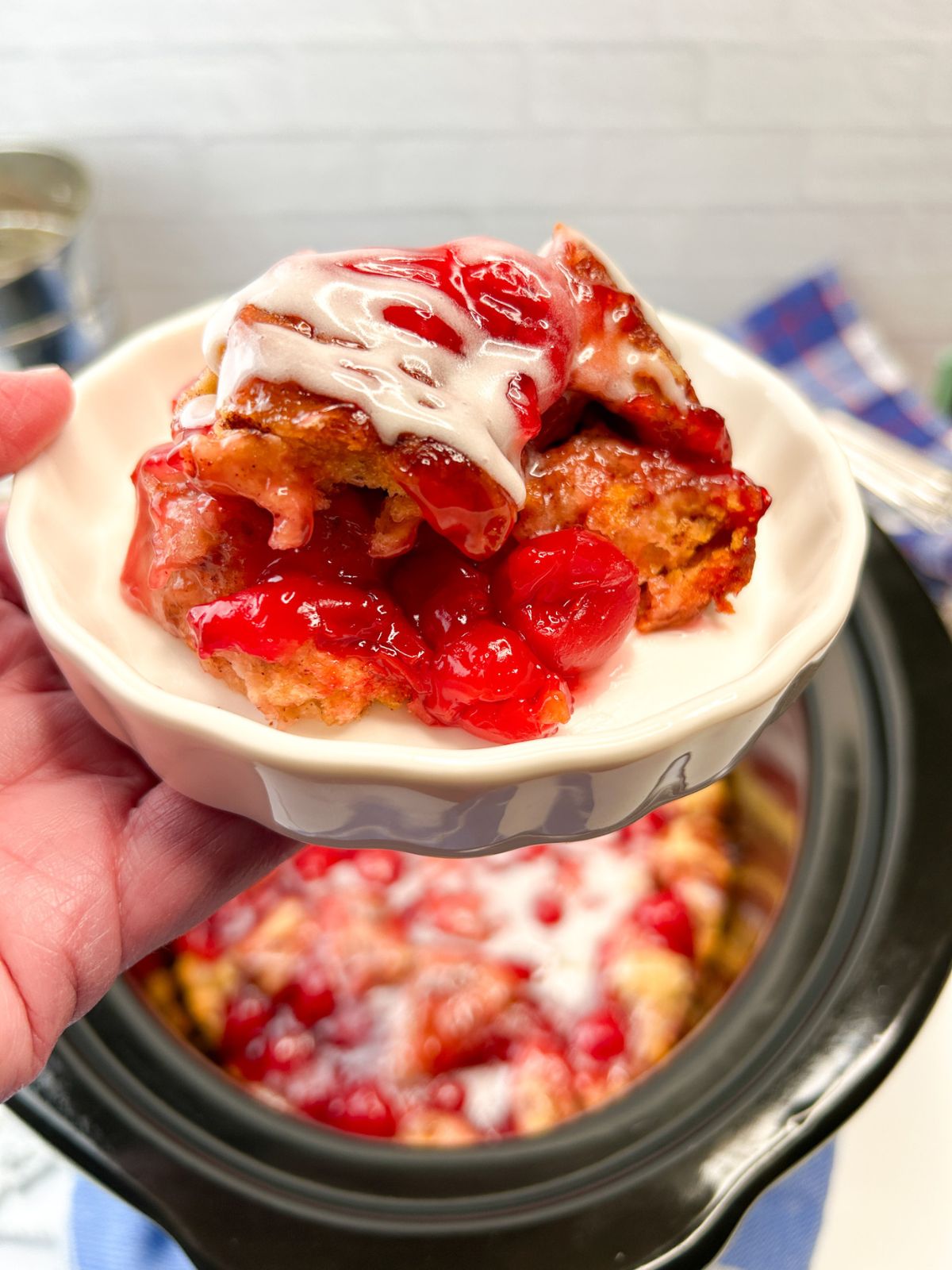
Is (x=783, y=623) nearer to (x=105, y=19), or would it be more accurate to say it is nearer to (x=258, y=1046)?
Result: (x=258, y=1046)

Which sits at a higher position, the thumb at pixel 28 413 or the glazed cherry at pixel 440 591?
the thumb at pixel 28 413

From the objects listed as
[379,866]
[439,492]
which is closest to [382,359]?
[439,492]

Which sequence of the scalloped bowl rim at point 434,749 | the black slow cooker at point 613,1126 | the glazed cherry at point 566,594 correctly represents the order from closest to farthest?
the scalloped bowl rim at point 434,749, the glazed cherry at point 566,594, the black slow cooker at point 613,1126

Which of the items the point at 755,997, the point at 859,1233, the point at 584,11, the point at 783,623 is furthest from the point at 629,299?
the point at 584,11

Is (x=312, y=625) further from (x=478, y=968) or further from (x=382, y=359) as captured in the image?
(x=478, y=968)

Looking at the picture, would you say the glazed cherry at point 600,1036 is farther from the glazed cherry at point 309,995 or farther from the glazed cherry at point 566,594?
the glazed cherry at point 566,594

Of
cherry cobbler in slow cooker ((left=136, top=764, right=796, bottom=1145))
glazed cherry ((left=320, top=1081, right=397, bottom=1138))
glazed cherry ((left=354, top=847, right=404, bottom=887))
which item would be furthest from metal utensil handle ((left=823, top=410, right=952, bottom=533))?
glazed cherry ((left=320, top=1081, right=397, bottom=1138))

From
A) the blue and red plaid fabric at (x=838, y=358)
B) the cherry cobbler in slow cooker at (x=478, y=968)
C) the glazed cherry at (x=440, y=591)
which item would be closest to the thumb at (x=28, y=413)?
the glazed cherry at (x=440, y=591)
